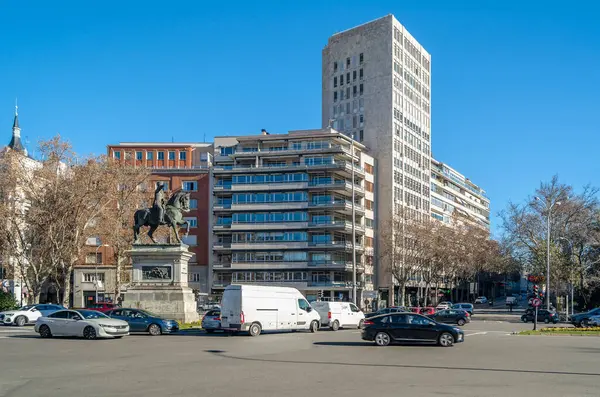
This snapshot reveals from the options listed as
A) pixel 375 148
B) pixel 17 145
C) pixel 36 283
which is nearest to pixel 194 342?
pixel 36 283

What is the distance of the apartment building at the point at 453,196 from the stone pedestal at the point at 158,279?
89.6 metres

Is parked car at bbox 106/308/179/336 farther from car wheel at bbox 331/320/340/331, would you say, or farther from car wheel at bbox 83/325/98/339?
car wheel at bbox 331/320/340/331

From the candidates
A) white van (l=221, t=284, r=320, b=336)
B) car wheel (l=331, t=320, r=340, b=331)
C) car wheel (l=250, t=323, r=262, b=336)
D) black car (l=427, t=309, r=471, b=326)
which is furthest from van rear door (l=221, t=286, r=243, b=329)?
black car (l=427, t=309, r=471, b=326)

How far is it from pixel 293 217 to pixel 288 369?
75.9 m

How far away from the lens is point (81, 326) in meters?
30.0

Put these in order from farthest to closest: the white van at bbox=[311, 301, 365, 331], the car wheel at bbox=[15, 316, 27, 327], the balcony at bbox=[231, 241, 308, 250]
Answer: the balcony at bbox=[231, 241, 308, 250] < the car wheel at bbox=[15, 316, 27, 327] < the white van at bbox=[311, 301, 365, 331]

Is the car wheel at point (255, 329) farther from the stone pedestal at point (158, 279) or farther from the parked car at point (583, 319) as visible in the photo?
the parked car at point (583, 319)

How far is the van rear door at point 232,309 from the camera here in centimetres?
3238

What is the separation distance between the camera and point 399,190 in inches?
4151

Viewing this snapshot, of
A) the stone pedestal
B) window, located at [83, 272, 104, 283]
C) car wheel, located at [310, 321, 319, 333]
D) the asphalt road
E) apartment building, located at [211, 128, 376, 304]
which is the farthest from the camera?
apartment building, located at [211, 128, 376, 304]

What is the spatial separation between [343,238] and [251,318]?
2456 inches

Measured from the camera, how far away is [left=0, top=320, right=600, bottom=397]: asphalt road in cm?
1445

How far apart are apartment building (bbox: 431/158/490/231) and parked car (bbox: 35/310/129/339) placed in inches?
3807

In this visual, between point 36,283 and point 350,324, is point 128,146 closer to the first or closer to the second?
point 36,283
